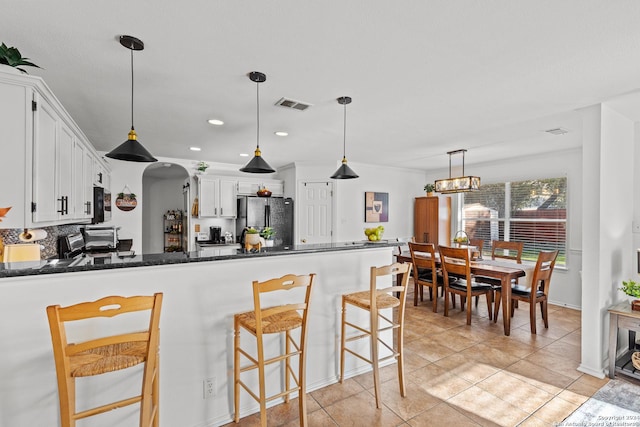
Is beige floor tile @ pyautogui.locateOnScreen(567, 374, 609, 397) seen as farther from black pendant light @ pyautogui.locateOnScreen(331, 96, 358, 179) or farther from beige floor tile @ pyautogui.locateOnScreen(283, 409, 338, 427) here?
black pendant light @ pyautogui.locateOnScreen(331, 96, 358, 179)

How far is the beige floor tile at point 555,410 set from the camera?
2.21m

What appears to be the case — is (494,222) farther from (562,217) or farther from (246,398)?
(246,398)

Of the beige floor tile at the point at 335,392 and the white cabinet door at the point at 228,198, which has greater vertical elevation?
the white cabinet door at the point at 228,198

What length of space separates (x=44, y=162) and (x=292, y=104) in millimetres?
1891

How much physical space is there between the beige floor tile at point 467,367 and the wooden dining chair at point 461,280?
108 centimetres

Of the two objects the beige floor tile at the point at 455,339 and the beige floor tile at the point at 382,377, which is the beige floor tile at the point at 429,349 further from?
the beige floor tile at the point at 382,377

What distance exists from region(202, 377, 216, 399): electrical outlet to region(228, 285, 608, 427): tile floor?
29 centimetres

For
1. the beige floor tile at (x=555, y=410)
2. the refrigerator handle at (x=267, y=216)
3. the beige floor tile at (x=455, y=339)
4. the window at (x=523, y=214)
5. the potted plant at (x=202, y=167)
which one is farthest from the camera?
the refrigerator handle at (x=267, y=216)

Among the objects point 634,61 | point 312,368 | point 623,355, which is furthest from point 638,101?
point 312,368

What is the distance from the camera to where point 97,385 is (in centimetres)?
176

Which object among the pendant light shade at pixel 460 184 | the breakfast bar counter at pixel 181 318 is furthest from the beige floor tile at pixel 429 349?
the pendant light shade at pixel 460 184

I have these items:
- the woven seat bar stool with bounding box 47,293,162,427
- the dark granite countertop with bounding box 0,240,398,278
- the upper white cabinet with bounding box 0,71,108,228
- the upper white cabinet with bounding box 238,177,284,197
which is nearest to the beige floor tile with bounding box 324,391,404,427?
the dark granite countertop with bounding box 0,240,398,278

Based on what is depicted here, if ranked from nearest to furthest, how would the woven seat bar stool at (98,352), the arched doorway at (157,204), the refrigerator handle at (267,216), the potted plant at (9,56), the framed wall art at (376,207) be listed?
1. the woven seat bar stool at (98,352)
2. the potted plant at (9,56)
3. the refrigerator handle at (267,216)
4. the framed wall art at (376,207)
5. the arched doorway at (157,204)

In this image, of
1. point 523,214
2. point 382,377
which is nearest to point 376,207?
point 523,214
